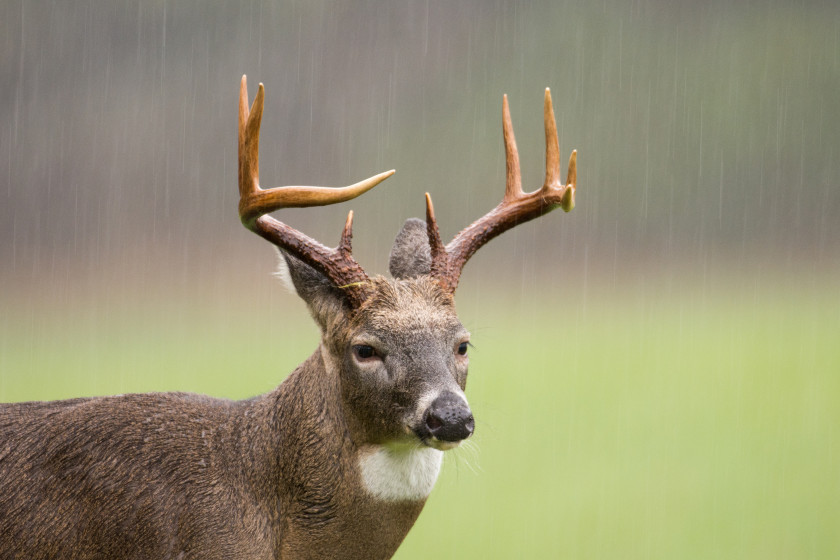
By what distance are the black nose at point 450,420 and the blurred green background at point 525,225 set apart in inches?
347

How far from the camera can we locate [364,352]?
6398 mm

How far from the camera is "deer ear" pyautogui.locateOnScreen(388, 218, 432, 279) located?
23.7 feet

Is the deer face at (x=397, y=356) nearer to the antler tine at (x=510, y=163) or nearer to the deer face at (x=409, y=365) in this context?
the deer face at (x=409, y=365)

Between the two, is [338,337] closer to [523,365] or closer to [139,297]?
[523,365]

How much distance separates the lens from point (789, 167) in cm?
4831

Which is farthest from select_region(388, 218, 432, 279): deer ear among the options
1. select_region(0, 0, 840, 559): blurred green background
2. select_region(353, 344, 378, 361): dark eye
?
select_region(0, 0, 840, 559): blurred green background

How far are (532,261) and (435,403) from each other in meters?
33.0

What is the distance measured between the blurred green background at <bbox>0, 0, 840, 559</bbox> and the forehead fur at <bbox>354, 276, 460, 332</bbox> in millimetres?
8382

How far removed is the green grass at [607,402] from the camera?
51.8ft

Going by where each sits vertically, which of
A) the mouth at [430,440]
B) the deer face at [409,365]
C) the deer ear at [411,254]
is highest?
the deer ear at [411,254]

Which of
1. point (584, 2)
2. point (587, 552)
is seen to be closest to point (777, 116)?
point (584, 2)

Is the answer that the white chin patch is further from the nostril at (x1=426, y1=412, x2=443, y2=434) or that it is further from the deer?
the nostril at (x1=426, y1=412, x2=443, y2=434)

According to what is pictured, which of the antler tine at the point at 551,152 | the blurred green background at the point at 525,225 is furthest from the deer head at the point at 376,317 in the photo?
the blurred green background at the point at 525,225

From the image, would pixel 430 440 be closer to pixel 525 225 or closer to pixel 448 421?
pixel 448 421
